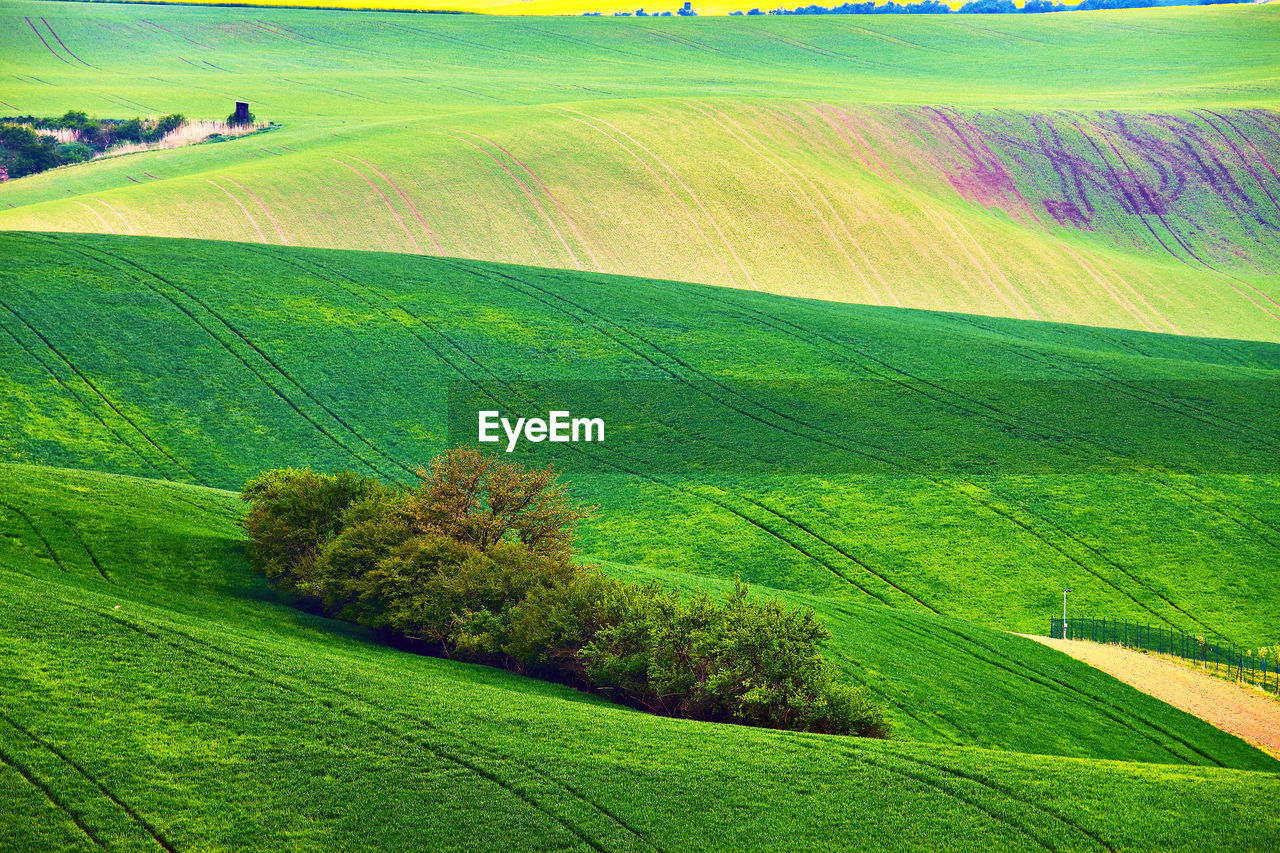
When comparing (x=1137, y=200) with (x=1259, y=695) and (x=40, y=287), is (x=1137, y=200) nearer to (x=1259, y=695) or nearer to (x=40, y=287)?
(x=1259, y=695)

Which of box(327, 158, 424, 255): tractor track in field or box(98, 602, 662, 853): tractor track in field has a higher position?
box(327, 158, 424, 255): tractor track in field

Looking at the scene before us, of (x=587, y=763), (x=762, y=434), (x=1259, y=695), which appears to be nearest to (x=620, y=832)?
(x=587, y=763)

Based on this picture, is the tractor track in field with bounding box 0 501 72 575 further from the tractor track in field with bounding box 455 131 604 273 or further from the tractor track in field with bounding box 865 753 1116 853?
the tractor track in field with bounding box 455 131 604 273

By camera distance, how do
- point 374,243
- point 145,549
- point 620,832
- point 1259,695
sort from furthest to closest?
point 374,243 < point 1259,695 < point 145,549 < point 620,832

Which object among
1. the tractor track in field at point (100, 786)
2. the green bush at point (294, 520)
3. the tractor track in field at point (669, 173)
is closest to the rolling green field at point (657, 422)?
the tractor track in field at point (100, 786)

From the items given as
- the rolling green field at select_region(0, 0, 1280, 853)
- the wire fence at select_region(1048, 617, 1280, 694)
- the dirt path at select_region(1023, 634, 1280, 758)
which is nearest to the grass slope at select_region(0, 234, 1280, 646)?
the rolling green field at select_region(0, 0, 1280, 853)

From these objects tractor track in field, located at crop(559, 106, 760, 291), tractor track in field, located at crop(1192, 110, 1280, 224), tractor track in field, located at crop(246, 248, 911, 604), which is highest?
tractor track in field, located at crop(1192, 110, 1280, 224)
